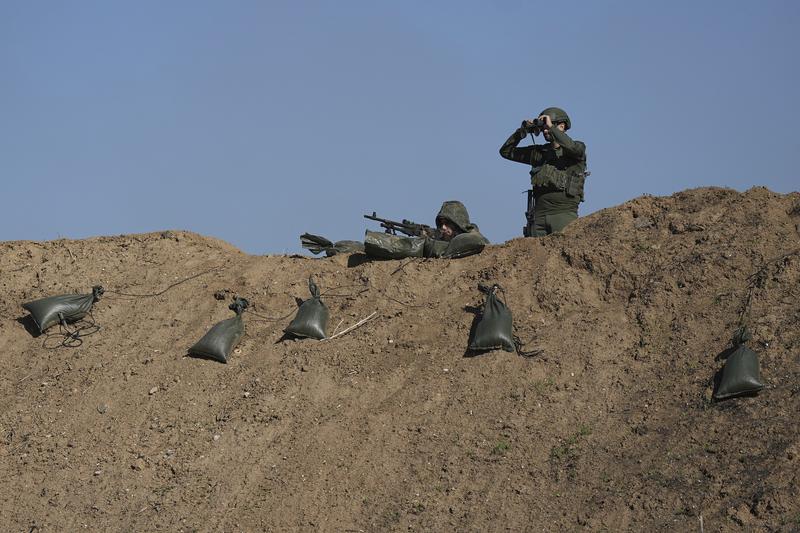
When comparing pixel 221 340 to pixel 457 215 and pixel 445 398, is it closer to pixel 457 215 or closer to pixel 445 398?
pixel 445 398

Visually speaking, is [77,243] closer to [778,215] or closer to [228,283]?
[228,283]

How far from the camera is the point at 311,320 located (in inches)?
443

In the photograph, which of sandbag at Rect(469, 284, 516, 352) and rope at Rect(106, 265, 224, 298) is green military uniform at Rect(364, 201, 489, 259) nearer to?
sandbag at Rect(469, 284, 516, 352)

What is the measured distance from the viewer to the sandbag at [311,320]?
11.2m

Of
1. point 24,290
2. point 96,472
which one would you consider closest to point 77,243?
point 24,290

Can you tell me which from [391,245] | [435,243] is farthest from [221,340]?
[435,243]

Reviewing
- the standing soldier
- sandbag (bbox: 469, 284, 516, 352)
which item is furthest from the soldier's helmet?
sandbag (bbox: 469, 284, 516, 352)

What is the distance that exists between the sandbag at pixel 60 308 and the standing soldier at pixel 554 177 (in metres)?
4.62

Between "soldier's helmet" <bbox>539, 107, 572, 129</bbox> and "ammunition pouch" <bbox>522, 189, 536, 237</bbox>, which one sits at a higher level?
"soldier's helmet" <bbox>539, 107, 572, 129</bbox>

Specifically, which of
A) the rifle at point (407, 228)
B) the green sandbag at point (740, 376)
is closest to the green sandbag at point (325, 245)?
the rifle at point (407, 228)

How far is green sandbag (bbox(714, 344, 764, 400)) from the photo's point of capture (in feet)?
30.1

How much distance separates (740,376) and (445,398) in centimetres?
238

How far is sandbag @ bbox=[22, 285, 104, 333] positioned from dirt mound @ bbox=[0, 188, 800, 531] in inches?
6.5

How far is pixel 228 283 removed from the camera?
12.5m
